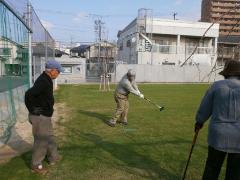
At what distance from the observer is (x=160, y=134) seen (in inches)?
407

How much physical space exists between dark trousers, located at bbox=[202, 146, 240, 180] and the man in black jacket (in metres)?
2.85

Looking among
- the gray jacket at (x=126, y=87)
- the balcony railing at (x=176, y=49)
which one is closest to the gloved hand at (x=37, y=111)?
the gray jacket at (x=126, y=87)

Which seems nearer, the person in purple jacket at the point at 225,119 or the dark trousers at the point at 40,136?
the person in purple jacket at the point at 225,119

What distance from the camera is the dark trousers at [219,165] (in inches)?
201

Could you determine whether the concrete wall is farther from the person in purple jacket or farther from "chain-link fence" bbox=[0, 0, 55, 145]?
the person in purple jacket

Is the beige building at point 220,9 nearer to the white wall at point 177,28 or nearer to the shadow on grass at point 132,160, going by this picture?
the shadow on grass at point 132,160

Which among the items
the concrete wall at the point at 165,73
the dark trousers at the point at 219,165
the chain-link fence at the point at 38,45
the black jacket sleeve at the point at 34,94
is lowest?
the concrete wall at the point at 165,73

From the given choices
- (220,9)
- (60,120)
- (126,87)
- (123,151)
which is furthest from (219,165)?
(60,120)

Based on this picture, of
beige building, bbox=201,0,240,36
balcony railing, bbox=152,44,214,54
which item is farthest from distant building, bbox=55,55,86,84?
beige building, bbox=201,0,240,36

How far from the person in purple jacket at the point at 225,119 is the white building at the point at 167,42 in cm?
4655

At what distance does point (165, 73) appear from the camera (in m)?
48.8

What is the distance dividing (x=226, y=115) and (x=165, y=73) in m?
44.1

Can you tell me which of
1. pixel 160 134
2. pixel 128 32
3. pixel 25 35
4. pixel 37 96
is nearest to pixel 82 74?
pixel 128 32

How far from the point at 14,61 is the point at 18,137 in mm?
2670
